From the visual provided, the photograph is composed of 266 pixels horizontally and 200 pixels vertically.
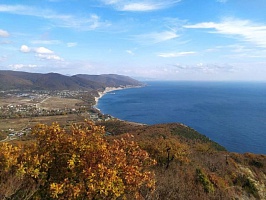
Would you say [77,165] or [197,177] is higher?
[77,165]

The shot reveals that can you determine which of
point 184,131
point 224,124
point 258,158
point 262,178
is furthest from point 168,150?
point 224,124

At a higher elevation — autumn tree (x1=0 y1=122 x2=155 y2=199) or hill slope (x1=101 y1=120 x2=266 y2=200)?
autumn tree (x1=0 y1=122 x2=155 y2=199)

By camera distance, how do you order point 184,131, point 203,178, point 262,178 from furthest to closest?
1. point 184,131
2. point 262,178
3. point 203,178

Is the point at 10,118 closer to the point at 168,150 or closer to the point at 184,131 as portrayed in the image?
the point at 184,131

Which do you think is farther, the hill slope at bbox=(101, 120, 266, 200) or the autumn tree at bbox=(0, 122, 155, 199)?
the hill slope at bbox=(101, 120, 266, 200)

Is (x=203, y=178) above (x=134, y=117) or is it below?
above

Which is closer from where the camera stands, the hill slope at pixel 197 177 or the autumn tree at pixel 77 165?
the autumn tree at pixel 77 165

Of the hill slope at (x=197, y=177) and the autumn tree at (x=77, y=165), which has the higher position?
the autumn tree at (x=77, y=165)

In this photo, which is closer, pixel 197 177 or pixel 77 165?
pixel 77 165
